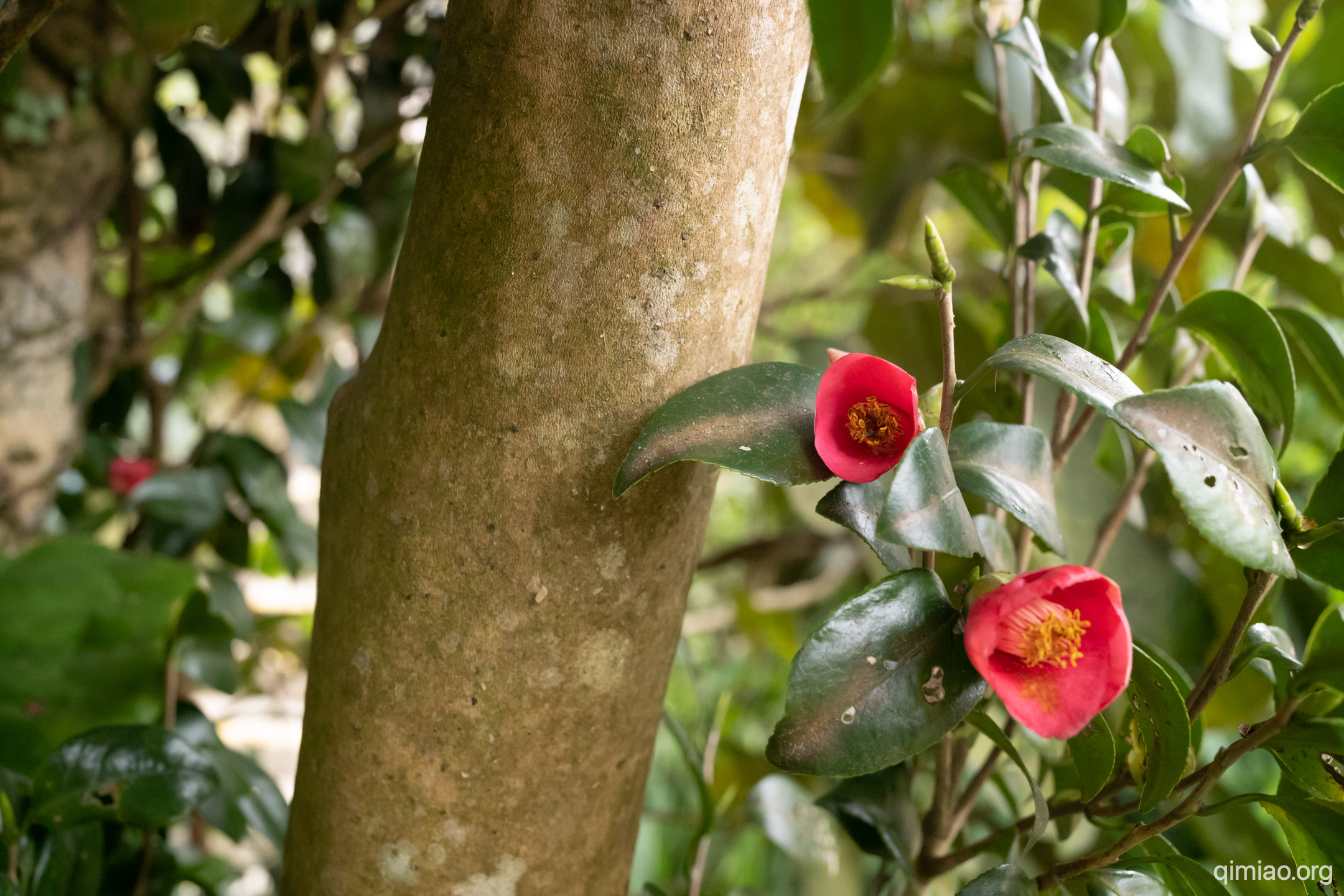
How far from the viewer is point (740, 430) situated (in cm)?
37

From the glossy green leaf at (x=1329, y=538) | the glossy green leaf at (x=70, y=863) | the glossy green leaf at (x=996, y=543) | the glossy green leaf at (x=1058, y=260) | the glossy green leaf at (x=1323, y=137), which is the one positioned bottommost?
the glossy green leaf at (x=70, y=863)

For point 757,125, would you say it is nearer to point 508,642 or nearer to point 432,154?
point 432,154

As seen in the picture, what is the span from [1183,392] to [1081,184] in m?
0.35

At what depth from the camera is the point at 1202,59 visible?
3.27 feet

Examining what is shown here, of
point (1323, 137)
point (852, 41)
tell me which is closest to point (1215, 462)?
point (1323, 137)

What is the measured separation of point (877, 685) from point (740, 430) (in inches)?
4.7

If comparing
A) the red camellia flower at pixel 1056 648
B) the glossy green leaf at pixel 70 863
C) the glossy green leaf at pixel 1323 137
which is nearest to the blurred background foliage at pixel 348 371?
the glossy green leaf at pixel 70 863

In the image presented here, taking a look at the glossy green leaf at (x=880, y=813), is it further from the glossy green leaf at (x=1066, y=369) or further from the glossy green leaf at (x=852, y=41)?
the glossy green leaf at (x=852, y=41)

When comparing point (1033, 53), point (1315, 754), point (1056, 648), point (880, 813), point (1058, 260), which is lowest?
point (880, 813)

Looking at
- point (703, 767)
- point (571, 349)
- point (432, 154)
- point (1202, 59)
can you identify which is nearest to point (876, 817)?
point (703, 767)

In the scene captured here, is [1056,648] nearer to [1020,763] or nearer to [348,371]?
[1020,763]

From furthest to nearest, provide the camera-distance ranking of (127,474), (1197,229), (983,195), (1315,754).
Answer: (127,474) < (983,195) < (1197,229) < (1315,754)

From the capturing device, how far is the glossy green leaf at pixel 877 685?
34 centimetres

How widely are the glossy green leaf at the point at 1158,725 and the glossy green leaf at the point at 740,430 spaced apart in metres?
0.17
